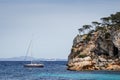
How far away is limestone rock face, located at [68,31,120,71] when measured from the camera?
138375mm

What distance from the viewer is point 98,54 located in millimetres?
146500

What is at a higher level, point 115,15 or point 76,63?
point 115,15

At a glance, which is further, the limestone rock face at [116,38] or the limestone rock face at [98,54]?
the limestone rock face at [116,38]

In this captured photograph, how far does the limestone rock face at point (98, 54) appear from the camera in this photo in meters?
138

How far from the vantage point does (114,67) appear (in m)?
137

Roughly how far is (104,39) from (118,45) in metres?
9.62

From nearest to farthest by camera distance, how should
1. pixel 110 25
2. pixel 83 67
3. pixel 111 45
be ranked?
pixel 83 67 → pixel 111 45 → pixel 110 25

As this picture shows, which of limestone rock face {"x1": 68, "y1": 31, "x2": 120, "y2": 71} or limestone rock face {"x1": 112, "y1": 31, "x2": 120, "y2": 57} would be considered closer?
limestone rock face {"x1": 68, "y1": 31, "x2": 120, "y2": 71}

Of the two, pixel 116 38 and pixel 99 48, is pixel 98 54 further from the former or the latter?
pixel 116 38

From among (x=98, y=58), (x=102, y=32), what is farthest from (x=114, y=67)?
(x=102, y=32)

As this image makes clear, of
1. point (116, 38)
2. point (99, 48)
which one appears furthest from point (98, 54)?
point (116, 38)

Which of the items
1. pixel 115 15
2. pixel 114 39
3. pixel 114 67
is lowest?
pixel 114 67

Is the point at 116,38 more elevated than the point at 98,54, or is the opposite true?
the point at 116,38

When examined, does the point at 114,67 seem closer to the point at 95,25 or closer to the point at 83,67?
the point at 83,67
